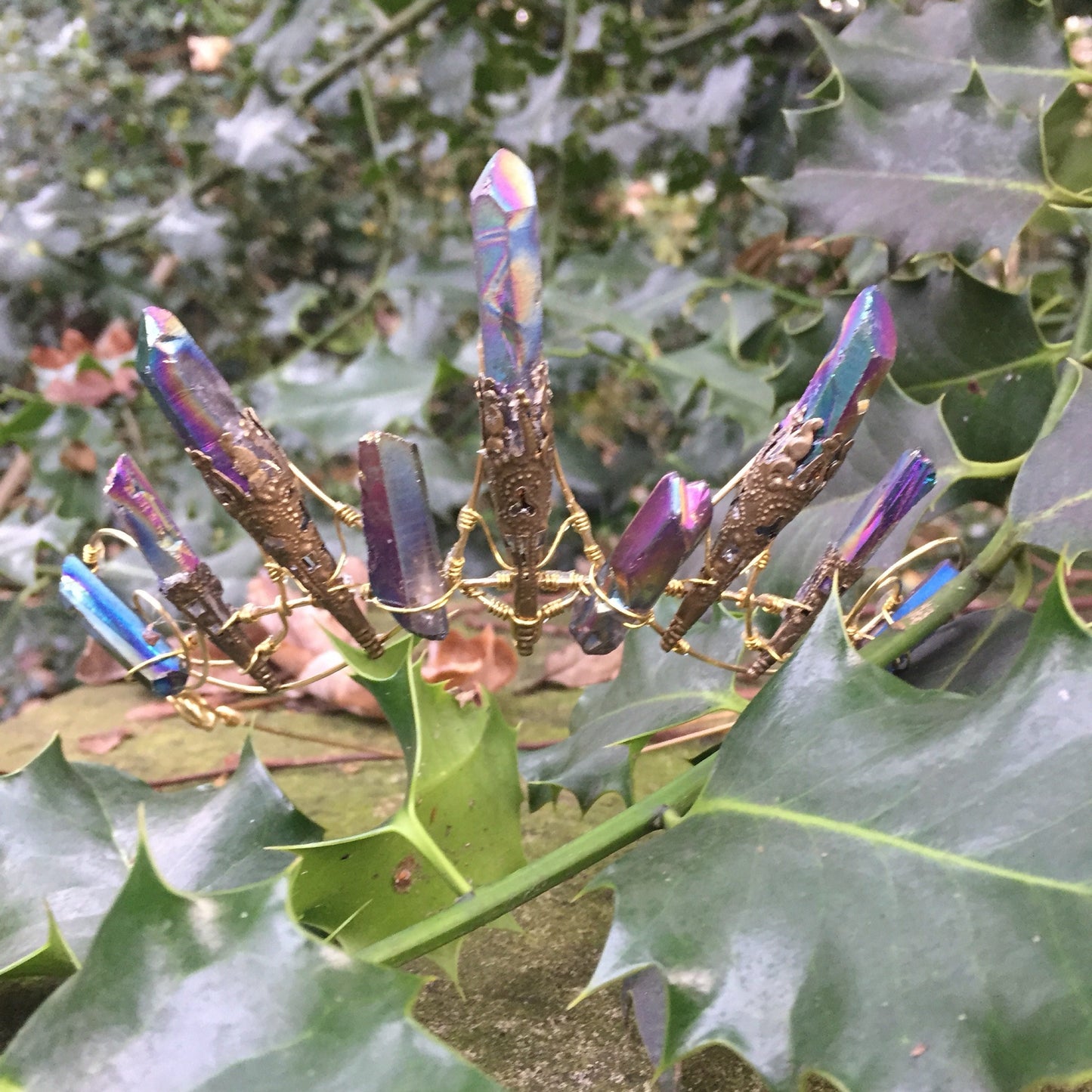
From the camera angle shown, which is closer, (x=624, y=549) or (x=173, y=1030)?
(x=173, y=1030)

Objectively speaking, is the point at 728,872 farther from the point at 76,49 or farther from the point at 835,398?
the point at 76,49

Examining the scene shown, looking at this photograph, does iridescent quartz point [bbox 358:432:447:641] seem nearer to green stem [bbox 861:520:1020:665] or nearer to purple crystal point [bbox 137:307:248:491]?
purple crystal point [bbox 137:307:248:491]

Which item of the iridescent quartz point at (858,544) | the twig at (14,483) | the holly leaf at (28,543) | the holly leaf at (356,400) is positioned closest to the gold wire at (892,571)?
the iridescent quartz point at (858,544)

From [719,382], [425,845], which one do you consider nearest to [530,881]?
[425,845]

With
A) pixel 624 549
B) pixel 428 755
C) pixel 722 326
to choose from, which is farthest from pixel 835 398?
pixel 722 326

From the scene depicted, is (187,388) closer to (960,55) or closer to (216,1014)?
(216,1014)

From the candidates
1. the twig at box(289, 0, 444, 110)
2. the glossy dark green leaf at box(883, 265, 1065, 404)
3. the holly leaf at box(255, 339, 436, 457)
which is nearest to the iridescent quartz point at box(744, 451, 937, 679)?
the glossy dark green leaf at box(883, 265, 1065, 404)

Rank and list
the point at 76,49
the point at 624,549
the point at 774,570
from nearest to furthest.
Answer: the point at 624,549
the point at 774,570
the point at 76,49
